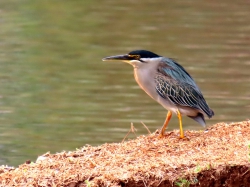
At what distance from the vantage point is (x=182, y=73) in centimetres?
762

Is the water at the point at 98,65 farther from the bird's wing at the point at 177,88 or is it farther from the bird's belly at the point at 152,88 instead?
the bird's wing at the point at 177,88

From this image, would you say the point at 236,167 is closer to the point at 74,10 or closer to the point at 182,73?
the point at 182,73

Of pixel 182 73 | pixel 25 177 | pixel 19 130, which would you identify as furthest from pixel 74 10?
pixel 25 177

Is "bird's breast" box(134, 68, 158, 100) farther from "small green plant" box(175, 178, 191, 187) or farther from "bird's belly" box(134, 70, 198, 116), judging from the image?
"small green plant" box(175, 178, 191, 187)

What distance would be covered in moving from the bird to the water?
2687 millimetres

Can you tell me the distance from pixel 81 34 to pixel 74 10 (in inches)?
89.6

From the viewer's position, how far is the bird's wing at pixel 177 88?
7449 millimetres

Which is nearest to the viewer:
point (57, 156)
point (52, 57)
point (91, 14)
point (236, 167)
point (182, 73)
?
point (236, 167)

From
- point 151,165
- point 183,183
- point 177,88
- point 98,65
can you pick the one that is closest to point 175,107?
point 177,88

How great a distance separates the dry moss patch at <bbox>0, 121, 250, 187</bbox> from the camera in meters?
6.04

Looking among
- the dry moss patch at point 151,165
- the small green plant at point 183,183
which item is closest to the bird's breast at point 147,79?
the dry moss patch at point 151,165

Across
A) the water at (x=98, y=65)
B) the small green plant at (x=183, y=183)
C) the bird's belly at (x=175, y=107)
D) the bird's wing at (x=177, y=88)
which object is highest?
the bird's wing at (x=177, y=88)

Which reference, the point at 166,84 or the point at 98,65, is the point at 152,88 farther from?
the point at 98,65

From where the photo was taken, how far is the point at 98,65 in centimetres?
1477
